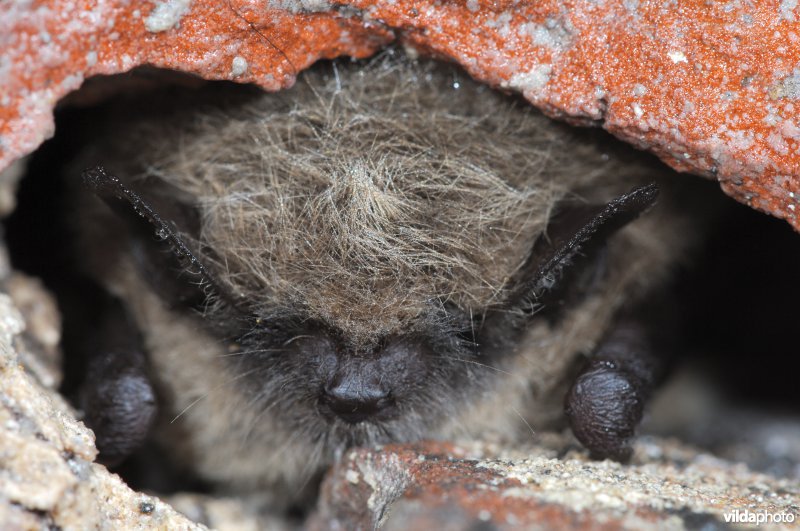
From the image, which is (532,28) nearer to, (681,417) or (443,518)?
(443,518)

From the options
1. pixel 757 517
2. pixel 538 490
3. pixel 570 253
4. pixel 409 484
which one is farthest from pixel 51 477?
pixel 757 517

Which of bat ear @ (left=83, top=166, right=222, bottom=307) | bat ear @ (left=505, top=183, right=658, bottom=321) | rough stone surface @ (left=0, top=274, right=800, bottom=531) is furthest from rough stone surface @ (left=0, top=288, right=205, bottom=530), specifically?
bat ear @ (left=505, top=183, right=658, bottom=321)

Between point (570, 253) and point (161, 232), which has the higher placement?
point (570, 253)

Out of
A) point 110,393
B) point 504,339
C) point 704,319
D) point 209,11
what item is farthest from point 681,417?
point 209,11

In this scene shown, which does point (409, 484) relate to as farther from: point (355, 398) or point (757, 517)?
point (757, 517)

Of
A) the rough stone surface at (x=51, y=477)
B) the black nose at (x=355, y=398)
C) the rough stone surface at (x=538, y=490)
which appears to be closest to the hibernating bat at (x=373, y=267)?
the black nose at (x=355, y=398)

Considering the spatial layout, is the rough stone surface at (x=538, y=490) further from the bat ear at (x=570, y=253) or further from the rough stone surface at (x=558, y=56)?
the rough stone surface at (x=558, y=56)

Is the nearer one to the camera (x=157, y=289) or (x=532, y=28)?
(x=532, y=28)
